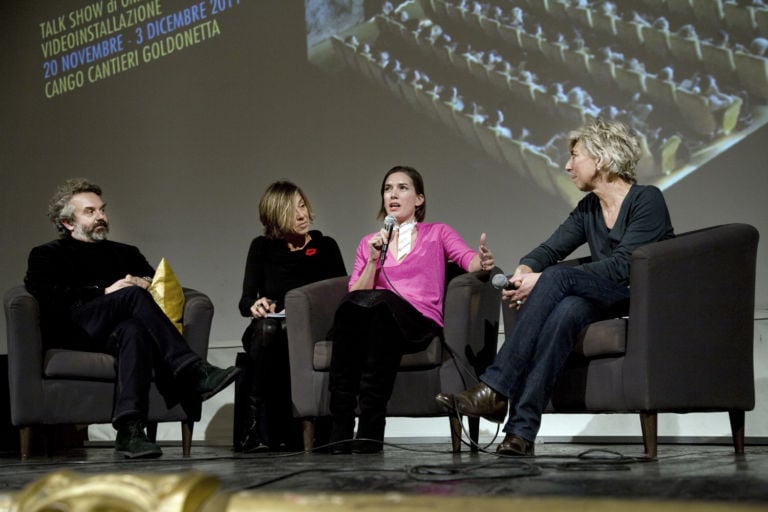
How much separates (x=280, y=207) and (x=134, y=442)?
119 cm

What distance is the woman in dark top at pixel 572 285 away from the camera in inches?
101

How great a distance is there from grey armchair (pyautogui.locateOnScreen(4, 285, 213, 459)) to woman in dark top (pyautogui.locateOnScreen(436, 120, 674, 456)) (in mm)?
1244

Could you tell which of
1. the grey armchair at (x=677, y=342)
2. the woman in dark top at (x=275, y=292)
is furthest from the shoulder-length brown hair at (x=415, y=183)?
the grey armchair at (x=677, y=342)

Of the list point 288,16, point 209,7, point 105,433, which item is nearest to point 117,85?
point 209,7

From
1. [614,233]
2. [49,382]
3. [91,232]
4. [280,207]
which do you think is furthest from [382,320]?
[91,232]

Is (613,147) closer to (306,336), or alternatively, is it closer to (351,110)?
(306,336)

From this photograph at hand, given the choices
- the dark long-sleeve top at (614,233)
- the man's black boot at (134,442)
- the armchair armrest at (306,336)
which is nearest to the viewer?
the dark long-sleeve top at (614,233)

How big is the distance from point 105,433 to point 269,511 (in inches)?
159

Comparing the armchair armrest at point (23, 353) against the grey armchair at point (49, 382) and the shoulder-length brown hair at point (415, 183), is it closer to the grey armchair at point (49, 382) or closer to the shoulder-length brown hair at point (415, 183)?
the grey armchair at point (49, 382)

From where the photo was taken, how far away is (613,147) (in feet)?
9.57

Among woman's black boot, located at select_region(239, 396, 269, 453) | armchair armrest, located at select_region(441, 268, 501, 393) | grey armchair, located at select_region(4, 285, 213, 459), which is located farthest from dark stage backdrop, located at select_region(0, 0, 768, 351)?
grey armchair, located at select_region(4, 285, 213, 459)

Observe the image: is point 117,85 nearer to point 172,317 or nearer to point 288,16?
point 288,16

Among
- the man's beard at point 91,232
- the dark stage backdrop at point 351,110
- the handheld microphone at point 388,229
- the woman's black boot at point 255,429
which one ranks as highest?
the dark stage backdrop at point 351,110

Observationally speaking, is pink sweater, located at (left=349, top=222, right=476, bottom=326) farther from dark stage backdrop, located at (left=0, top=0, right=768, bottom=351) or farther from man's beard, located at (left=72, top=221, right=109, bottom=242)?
man's beard, located at (left=72, top=221, right=109, bottom=242)
